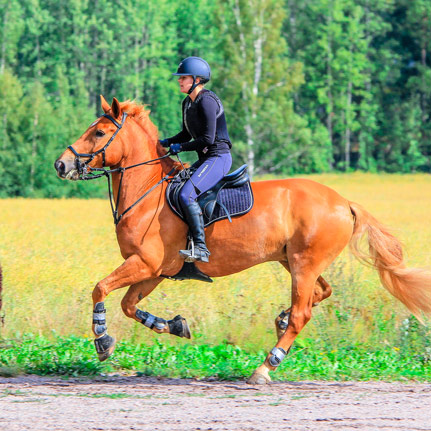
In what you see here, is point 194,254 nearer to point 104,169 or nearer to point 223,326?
point 104,169

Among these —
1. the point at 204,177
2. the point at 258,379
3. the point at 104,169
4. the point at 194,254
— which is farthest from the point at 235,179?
the point at 258,379

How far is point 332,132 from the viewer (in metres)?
70.6

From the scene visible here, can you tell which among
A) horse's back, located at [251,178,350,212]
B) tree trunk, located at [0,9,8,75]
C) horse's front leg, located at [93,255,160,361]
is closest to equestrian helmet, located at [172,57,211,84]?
horse's back, located at [251,178,350,212]

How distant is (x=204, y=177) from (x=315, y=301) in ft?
6.60

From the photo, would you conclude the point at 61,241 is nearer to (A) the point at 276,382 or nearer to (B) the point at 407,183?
(A) the point at 276,382

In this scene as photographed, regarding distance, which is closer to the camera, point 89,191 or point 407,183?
point 89,191

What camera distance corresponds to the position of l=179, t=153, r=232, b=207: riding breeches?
24.9ft

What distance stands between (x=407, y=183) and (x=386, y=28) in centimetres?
2149

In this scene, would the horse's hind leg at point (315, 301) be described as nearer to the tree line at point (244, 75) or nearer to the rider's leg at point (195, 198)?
the rider's leg at point (195, 198)

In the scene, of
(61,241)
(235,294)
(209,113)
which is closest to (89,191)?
Result: (61,241)

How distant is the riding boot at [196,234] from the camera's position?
752 cm

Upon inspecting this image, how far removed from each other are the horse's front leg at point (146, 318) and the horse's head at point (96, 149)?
1.32m

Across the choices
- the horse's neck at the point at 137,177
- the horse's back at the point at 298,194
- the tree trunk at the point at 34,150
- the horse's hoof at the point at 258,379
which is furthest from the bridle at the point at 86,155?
the tree trunk at the point at 34,150

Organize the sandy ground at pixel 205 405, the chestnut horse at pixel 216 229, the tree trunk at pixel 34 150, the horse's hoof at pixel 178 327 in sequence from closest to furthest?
the sandy ground at pixel 205 405
the chestnut horse at pixel 216 229
the horse's hoof at pixel 178 327
the tree trunk at pixel 34 150
